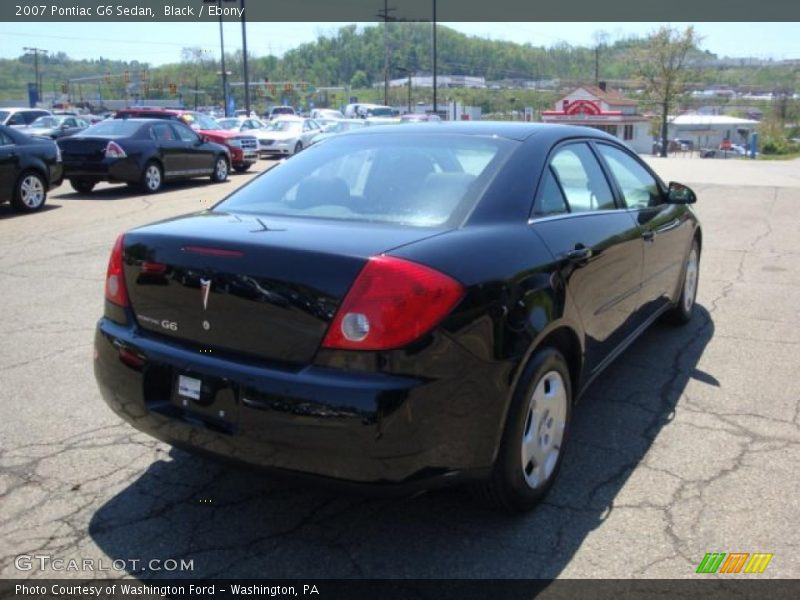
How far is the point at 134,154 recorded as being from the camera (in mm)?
14742

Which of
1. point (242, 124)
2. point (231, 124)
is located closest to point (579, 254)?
point (242, 124)

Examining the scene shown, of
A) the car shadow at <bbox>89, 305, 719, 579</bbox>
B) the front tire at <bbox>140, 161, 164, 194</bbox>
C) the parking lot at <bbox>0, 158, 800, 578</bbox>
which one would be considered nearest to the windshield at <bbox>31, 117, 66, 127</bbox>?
the front tire at <bbox>140, 161, 164, 194</bbox>

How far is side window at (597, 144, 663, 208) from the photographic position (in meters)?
4.52

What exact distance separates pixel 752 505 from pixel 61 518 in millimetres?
2942

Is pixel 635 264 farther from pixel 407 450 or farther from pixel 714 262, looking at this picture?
pixel 714 262

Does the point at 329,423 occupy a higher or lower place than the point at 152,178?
lower

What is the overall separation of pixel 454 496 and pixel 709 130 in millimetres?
93986

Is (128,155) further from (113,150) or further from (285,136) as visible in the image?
(285,136)

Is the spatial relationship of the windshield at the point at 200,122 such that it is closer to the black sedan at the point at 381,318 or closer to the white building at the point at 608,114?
the black sedan at the point at 381,318

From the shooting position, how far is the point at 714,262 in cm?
852

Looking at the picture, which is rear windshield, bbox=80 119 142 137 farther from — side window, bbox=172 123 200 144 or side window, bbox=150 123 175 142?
side window, bbox=172 123 200 144

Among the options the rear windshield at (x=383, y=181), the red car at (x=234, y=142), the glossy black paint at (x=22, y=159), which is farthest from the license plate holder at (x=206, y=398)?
the red car at (x=234, y=142)

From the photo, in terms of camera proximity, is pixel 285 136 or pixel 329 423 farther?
pixel 285 136

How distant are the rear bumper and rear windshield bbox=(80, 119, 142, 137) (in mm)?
13447
